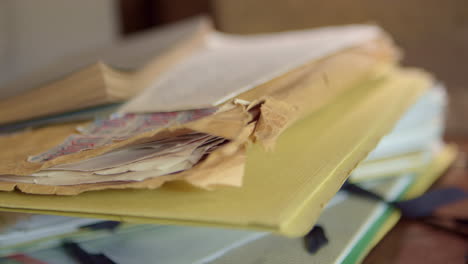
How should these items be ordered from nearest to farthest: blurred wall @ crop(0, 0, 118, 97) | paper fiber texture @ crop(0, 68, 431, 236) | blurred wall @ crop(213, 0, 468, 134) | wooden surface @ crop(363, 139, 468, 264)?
paper fiber texture @ crop(0, 68, 431, 236)
wooden surface @ crop(363, 139, 468, 264)
blurred wall @ crop(213, 0, 468, 134)
blurred wall @ crop(0, 0, 118, 97)

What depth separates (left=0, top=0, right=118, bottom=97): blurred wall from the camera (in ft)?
3.16

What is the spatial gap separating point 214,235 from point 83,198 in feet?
0.35

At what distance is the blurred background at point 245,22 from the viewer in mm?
711

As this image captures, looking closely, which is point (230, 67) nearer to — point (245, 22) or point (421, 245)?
point (421, 245)

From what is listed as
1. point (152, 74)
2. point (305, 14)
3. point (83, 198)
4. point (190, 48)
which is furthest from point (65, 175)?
point (305, 14)

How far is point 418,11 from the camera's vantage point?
2.35ft

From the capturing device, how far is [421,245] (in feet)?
1.19

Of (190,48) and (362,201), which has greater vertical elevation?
(190,48)

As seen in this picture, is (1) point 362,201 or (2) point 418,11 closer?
(1) point 362,201

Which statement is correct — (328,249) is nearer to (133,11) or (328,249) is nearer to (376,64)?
(376,64)

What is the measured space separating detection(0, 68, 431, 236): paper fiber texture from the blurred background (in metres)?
0.34

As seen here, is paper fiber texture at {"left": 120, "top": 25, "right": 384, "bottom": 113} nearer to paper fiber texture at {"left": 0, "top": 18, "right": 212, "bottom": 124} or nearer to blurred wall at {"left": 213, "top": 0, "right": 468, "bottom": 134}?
paper fiber texture at {"left": 0, "top": 18, "right": 212, "bottom": 124}

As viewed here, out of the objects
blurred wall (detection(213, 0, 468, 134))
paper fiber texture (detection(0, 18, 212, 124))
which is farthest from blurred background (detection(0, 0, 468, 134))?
paper fiber texture (detection(0, 18, 212, 124))

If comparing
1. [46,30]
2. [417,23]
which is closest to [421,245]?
[417,23]
